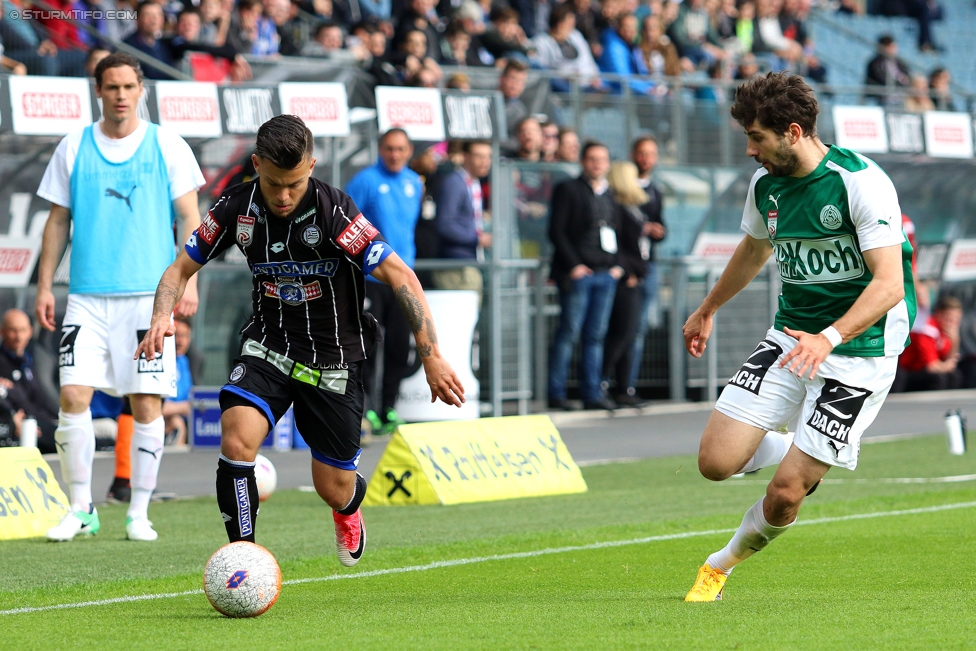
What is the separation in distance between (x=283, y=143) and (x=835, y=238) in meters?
2.37

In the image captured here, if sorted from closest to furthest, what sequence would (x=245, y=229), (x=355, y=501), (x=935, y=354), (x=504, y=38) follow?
(x=245, y=229), (x=355, y=501), (x=504, y=38), (x=935, y=354)

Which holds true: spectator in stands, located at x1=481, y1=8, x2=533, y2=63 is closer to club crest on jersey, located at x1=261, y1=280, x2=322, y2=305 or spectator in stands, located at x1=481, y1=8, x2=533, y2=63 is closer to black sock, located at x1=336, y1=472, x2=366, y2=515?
black sock, located at x1=336, y1=472, x2=366, y2=515

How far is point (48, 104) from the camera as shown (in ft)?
39.0

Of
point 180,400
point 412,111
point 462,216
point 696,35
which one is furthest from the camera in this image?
point 696,35

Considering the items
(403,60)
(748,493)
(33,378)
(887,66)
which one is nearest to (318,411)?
(748,493)

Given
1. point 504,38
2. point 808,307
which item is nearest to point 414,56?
point 504,38

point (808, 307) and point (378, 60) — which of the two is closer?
point (808, 307)

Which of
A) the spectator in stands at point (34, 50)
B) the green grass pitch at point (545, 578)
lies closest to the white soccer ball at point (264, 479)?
the green grass pitch at point (545, 578)

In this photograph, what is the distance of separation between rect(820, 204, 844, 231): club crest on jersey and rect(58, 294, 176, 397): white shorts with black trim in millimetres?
4007

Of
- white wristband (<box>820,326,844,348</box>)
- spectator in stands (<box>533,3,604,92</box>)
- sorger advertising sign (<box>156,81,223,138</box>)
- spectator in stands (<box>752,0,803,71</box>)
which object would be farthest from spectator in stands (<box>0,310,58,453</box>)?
spectator in stands (<box>752,0,803,71</box>)

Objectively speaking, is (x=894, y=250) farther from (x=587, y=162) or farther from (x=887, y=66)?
(x=887, y=66)

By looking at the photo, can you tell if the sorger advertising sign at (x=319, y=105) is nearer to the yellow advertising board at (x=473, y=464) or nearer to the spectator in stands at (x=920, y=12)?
the yellow advertising board at (x=473, y=464)

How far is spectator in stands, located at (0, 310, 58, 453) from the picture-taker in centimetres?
1266

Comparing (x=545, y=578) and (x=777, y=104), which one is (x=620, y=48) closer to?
(x=545, y=578)
